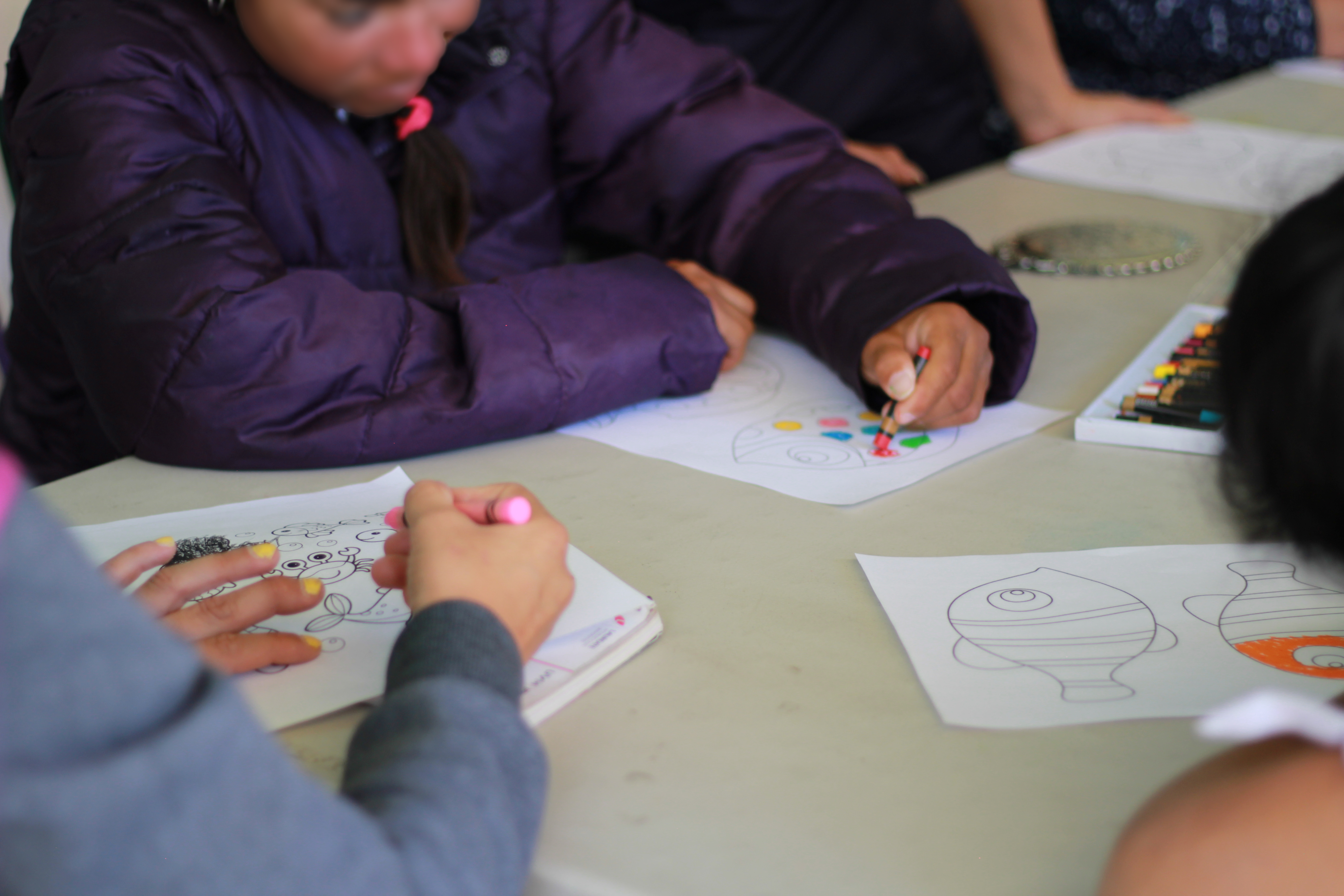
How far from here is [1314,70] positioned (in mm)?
1995

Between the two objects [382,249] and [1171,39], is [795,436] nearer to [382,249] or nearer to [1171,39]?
[382,249]

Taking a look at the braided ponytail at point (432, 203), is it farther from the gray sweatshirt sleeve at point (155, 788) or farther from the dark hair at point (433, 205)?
the gray sweatshirt sleeve at point (155, 788)

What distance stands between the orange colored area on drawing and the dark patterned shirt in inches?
66.2

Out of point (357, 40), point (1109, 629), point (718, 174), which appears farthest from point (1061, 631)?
point (718, 174)

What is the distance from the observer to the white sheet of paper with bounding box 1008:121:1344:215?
1.32 meters

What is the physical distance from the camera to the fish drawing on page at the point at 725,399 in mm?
816

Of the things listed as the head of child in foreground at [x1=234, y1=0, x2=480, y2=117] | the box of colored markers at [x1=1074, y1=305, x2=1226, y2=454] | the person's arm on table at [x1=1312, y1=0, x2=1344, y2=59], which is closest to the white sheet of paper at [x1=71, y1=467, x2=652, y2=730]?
the head of child in foreground at [x1=234, y1=0, x2=480, y2=117]

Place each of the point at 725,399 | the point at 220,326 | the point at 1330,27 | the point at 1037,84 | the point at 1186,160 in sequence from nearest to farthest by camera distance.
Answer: the point at 220,326, the point at 725,399, the point at 1186,160, the point at 1037,84, the point at 1330,27

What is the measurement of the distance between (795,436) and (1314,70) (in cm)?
175

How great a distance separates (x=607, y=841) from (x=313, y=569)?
262 millimetres

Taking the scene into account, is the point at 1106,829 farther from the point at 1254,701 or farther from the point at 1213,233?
the point at 1213,233

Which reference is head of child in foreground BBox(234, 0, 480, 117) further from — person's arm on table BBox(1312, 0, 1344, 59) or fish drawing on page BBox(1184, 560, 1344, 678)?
person's arm on table BBox(1312, 0, 1344, 59)

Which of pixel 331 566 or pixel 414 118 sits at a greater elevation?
pixel 414 118

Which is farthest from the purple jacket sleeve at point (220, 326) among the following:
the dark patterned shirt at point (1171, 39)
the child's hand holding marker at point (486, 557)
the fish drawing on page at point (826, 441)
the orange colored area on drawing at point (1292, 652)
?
the dark patterned shirt at point (1171, 39)
